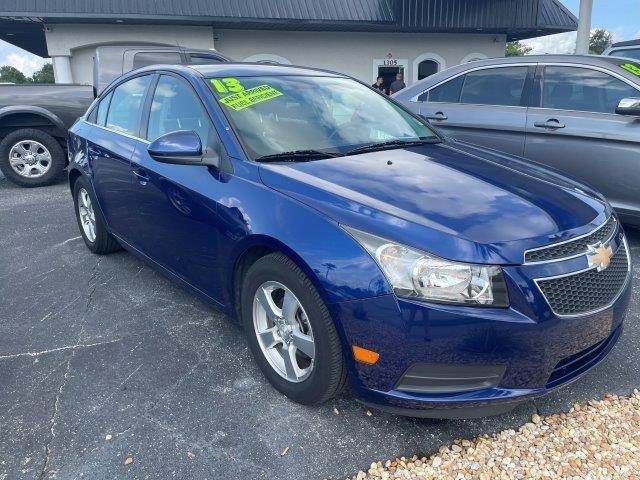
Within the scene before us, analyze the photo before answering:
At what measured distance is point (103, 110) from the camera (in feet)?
13.8

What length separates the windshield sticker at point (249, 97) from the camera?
9.40 feet

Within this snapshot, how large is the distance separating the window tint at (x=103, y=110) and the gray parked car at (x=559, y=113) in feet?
10.5

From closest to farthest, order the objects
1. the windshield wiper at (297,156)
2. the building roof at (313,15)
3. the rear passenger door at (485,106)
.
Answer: the windshield wiper at (297,156) < the rear passenger door at (485,106) < the building roof at (313,15)

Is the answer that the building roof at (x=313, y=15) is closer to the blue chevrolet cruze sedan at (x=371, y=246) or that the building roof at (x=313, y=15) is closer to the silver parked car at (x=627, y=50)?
the silver parked car at (x=627, y=50)

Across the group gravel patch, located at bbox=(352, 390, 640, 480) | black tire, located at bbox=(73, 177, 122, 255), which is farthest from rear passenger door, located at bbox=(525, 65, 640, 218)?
black tire, located at bbox=(73, 177, 122, 255)

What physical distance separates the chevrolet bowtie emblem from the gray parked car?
2180 mm

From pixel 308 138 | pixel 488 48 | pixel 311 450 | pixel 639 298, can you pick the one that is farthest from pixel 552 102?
pixel 488 48

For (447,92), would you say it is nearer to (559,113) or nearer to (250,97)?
(559,113)

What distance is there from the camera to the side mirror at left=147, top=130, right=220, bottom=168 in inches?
103

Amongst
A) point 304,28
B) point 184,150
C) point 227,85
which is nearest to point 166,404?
point 184,150

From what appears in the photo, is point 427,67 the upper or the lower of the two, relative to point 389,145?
upper

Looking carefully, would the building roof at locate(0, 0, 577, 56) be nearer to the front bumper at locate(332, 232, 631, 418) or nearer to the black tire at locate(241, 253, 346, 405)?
the black tire at locate(241, 253, 346, 405)

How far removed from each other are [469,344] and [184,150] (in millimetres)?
1679

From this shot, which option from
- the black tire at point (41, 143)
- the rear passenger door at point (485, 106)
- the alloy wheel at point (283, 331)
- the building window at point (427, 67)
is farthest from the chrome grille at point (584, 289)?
the building window at point (427, 67)
